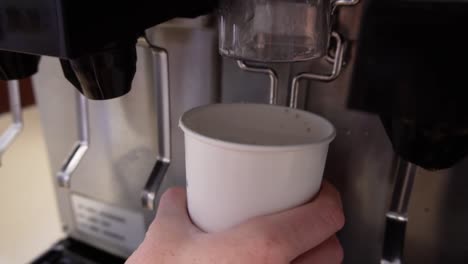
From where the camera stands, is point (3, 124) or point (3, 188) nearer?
point (3, 188)

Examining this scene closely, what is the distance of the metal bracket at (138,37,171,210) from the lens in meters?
0.43

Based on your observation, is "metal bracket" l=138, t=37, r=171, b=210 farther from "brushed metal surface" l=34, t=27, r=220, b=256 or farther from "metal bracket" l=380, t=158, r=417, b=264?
"metal bracket" l=380, t=158, r=417, b=264

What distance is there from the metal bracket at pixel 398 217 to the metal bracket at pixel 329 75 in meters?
0.11

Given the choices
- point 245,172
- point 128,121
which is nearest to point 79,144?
point 128,121

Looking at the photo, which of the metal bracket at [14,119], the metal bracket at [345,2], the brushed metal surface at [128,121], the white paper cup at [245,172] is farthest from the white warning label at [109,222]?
the metal bracket at [345,2]

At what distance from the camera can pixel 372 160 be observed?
39cm

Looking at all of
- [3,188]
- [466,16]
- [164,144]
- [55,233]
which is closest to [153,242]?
[164,144]

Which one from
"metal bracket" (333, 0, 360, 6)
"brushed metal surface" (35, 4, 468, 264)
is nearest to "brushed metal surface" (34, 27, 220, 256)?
"brushed metal surface" (35, 4, 468, 264)

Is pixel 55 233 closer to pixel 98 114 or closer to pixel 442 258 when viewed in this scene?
pixel 98 114

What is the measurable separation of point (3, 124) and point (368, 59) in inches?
40.2

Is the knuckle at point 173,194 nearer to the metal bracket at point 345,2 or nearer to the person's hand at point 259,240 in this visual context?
the person's hand at point 259,240

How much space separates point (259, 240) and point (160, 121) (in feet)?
0.78

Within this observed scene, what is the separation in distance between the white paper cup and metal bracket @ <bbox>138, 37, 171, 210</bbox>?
11cm

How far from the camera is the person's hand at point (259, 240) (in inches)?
11.1
